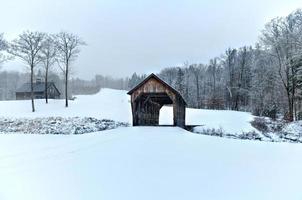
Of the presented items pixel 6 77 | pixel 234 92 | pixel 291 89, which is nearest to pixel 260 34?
pixel 291 89

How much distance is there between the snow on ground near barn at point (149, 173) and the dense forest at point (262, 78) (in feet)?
67.6

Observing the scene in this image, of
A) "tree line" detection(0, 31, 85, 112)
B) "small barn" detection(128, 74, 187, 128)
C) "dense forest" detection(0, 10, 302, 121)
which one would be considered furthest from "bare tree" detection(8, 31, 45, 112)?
"dense forest" detection(0, 10, 302, 121)

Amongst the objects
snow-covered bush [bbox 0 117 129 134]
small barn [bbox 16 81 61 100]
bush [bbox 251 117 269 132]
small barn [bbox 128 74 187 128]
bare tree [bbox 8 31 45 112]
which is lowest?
bush [bbox 251 117 269 132]

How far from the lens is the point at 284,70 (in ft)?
97.8

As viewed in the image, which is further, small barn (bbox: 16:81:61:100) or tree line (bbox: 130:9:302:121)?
small barn (bbox: 16:81:61:100)

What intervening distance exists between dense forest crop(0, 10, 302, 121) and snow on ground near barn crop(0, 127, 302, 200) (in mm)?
20597

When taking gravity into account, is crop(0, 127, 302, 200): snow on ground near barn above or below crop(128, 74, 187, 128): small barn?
below

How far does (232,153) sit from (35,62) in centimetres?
3031

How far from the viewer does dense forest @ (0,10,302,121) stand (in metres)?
29.0

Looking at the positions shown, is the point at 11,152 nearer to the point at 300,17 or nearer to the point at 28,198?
the point at 28,198

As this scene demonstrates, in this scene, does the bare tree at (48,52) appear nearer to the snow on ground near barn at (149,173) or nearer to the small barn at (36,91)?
the small barn at (36,91)

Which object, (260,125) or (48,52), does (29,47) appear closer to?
(48,52)

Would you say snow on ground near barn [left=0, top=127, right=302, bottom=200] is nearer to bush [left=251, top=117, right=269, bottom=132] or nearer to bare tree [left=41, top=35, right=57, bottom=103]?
bush [left=251, top=117, right=269, bottom=132]

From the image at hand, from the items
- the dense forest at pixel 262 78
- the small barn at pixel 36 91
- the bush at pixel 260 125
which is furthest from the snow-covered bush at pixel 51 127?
the small barn at pixel 36 91
